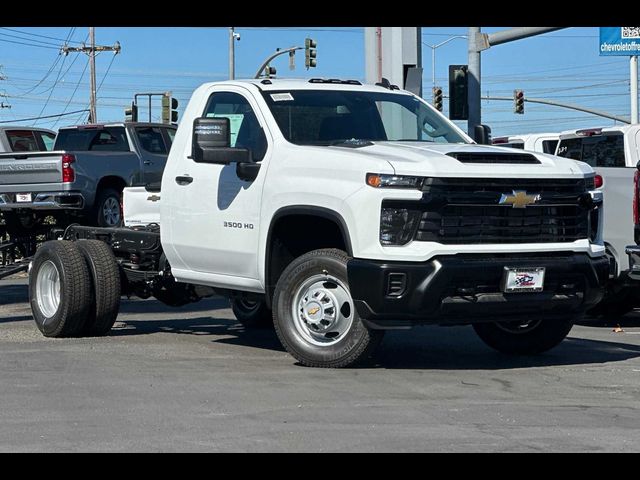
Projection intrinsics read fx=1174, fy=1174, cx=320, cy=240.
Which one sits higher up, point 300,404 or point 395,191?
point 395,191

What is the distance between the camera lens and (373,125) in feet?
33.0

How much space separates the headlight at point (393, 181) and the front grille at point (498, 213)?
0.07 meters

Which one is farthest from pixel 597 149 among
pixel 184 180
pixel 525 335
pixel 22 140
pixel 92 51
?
pixel 92 51

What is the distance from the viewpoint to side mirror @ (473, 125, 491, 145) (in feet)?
35.1

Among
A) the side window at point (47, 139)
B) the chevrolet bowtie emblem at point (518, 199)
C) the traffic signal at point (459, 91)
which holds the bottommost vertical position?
the chevrolet bowtie emblem at point (518, 199)

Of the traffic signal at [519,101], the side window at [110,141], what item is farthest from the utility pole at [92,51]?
the side window at [110,141]

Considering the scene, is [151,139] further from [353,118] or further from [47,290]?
[353,118]

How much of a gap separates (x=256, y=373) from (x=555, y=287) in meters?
2.36

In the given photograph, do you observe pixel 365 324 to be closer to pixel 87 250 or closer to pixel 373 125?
pixel 373 125

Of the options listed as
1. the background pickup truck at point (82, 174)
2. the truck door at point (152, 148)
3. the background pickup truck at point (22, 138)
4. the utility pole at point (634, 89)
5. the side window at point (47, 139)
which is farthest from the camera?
the utility pole at point (634, 89)

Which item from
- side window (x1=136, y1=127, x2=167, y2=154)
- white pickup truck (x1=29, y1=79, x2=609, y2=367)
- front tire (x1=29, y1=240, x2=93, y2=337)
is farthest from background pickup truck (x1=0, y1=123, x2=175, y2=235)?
white pickup truck (x1=29, y1=79, x2=609, y2=367)

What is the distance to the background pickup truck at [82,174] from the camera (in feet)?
48.2

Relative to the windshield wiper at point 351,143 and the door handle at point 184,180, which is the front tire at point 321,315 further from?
the door handle at point 184,180

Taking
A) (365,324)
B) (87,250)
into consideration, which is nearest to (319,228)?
(365,324)
